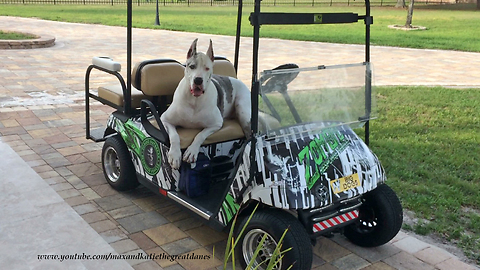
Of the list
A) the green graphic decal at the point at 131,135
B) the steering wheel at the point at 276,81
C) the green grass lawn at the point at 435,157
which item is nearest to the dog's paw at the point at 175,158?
the green graphic decal at the point at 131,135

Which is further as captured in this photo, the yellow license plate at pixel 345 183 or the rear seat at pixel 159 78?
the rear seat at pixel 159 78

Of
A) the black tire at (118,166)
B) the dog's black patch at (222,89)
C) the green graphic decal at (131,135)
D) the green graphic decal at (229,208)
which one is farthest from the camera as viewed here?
the black tire at (118,166)

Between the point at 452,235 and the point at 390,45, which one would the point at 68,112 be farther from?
the point at 390,45

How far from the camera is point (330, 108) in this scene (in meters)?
3.43

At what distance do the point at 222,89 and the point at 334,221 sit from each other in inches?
51.7

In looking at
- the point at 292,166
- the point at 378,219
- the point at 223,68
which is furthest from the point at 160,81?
the point at 378,219

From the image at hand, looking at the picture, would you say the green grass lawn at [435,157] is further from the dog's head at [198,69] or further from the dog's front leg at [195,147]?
the dog's head at [198,69]

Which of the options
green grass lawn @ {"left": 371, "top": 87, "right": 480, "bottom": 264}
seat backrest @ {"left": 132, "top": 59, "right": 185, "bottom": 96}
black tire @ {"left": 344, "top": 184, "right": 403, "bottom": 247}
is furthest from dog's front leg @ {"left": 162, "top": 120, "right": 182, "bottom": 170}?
green grass lawn @ {"left": 371, "top": 87, "right": 480, "bottom": 264}

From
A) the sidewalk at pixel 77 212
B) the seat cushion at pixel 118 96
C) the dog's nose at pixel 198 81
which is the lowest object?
the sidewalk at pixel 77 212

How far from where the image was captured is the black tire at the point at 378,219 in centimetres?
347

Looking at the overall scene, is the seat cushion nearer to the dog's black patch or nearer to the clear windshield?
the dog's black patch

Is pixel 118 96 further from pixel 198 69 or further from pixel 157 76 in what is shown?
pixel 198 69

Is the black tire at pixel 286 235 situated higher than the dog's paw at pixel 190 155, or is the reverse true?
the dog's paw at pixel 190 155

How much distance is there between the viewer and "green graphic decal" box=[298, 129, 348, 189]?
309 centimetres
